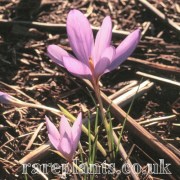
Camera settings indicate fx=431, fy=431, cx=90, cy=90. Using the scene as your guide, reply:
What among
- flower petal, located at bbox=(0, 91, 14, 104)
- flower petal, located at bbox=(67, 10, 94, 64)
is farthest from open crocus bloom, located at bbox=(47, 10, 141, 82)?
flower petal, located at bbox=(0, 91, 14, 104)

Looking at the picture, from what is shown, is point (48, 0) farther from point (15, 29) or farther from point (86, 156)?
point (86, 156)

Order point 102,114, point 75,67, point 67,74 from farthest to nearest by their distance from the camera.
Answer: point 67,74
point 102,114
point 75,67

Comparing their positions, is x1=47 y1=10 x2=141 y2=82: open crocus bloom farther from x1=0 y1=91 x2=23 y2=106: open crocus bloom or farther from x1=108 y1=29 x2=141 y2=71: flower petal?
x1=0 y1=91 x2=23 y2=106: open crocus bloom

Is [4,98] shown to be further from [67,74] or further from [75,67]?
[67,74]

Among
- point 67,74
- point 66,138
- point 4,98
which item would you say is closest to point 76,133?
point 66,138

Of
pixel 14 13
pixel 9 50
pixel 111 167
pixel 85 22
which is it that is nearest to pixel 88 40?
pixel 85 22

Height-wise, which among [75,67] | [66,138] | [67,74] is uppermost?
[75,67]

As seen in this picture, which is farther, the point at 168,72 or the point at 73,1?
the point at 73,1
